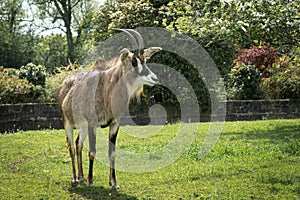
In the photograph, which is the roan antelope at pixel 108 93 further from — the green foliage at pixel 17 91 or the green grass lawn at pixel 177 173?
the green foliage at pixel 17 91

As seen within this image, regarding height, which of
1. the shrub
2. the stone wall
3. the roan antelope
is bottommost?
the stone wall

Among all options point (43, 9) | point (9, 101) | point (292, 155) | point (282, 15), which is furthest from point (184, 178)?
point (43, 9)

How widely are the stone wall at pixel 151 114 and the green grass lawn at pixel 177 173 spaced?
11.0ft

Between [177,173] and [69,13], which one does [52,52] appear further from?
[177,173]

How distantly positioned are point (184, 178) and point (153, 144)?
3.58 meters

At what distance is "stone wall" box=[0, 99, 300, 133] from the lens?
1554cm

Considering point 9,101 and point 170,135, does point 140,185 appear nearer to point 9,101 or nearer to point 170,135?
point 170,135

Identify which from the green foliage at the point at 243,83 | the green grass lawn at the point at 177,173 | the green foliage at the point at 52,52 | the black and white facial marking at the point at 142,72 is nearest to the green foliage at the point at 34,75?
the green grass lawn at the point at 177,173

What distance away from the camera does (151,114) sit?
17438 mm

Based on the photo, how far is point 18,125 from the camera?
15672 mm

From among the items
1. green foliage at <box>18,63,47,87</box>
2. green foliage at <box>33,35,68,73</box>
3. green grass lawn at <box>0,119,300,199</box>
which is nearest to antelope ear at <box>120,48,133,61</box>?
green grass lawn at <box>0,119,300,199</box>

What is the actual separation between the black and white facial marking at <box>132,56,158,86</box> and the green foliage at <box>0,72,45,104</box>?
10735 mm

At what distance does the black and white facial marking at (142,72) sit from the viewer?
21.6 feet

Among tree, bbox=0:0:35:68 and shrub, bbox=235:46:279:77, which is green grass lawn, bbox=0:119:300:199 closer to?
shrub, bbox=235:46:279:77
